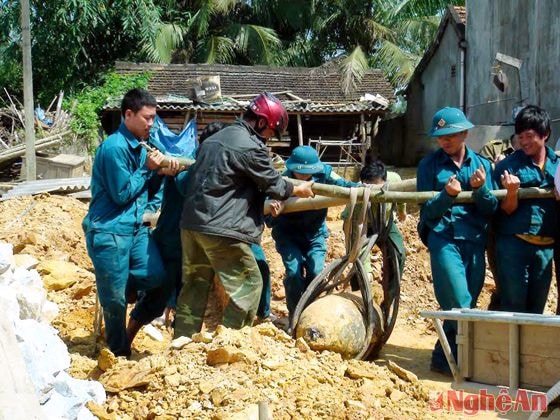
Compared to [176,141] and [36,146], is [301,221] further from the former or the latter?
[36,146]

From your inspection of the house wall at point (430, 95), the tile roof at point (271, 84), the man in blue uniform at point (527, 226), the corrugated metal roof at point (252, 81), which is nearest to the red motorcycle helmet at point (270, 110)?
the man in blue uniform at point (527, 226)

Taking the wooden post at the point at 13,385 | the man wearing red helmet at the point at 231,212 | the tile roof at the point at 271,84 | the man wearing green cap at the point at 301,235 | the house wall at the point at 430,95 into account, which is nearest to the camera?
the wooden post at the point at 13,385

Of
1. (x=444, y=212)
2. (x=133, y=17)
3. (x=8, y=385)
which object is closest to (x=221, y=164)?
(x=444, y=212)

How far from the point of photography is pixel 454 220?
5.87m

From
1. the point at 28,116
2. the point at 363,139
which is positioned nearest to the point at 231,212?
the point at 28,116

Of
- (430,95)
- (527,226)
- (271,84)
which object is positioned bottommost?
(527,226)

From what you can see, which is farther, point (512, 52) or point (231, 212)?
point (512, 52)

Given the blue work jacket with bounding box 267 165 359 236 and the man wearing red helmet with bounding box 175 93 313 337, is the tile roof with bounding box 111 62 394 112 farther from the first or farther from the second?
the man wearing red helmet with bounding box 175 93 313 337

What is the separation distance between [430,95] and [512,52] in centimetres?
783

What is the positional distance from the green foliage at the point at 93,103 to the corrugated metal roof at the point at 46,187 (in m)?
6.99

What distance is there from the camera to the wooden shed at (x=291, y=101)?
875 inches

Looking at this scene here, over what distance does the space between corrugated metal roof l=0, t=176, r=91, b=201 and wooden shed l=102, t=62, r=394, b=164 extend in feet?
20.9

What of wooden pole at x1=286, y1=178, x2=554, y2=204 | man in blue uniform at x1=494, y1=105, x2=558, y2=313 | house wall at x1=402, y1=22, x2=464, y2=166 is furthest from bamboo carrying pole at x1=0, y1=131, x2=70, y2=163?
man in blue uniform at x1=494, y1=105, x2=558, y2=313

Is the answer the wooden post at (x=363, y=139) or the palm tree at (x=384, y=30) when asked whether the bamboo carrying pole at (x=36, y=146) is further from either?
the palm tree at (x=384, y=30)
